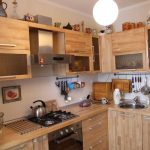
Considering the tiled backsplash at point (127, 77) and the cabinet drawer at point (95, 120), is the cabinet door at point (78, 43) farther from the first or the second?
the cabinet drawer at point (95, 120)

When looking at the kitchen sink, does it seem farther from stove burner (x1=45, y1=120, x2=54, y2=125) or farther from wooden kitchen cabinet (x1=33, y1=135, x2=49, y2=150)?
wooden kitchen cabinet (x1=33, y1=135, x2=49, y2=150)

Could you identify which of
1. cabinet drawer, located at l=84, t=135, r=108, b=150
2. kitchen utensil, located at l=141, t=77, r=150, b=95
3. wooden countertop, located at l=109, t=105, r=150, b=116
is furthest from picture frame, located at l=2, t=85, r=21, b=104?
kitchen utensil, located at l=141, t=77, r=150, b=95

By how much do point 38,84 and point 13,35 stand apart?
84 centimetres

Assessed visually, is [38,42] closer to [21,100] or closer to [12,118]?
[21,100]

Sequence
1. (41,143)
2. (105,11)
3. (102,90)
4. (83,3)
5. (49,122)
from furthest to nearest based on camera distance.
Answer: (102,90) → (83,3) → (49,122) → (41,143) → (105,11)

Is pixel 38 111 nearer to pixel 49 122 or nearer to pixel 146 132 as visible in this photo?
pixel 49 122

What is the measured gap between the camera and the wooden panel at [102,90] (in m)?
3.09

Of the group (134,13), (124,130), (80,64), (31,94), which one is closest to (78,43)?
(80,64)

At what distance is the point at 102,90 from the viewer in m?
3.16

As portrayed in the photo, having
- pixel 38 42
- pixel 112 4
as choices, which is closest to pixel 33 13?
pixel 38 42

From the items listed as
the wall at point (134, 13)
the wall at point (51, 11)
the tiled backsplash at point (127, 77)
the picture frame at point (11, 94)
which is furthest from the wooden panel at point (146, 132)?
the wall at point (51, 11)

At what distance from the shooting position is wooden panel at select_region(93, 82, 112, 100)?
3090mm

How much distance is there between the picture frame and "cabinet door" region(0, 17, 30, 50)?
21.5 inches

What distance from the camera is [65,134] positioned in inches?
80.1
